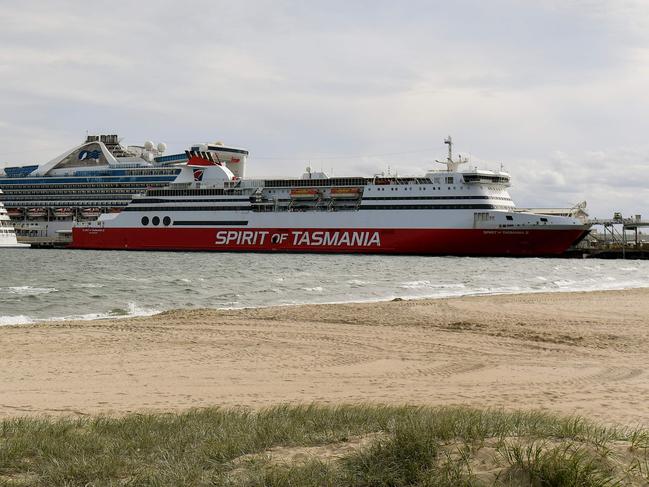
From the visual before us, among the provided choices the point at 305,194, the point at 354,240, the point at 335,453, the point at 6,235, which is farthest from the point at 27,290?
the point at 6,235

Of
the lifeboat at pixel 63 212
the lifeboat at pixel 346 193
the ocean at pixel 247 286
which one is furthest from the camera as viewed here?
the lifeboat at pixel 63 212

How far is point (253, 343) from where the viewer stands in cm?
1427

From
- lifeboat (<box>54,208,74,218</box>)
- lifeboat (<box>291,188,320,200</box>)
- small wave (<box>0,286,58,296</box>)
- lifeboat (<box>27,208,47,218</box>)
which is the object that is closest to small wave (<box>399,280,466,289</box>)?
small wave (<box>0,286,58,296</box>)

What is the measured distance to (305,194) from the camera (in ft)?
225

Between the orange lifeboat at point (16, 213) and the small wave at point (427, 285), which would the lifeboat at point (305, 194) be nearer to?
the small wave at point (427, 285)

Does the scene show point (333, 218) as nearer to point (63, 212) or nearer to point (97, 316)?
point (63, 212)

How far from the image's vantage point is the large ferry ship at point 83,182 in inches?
3430

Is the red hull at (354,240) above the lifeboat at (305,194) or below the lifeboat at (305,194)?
below

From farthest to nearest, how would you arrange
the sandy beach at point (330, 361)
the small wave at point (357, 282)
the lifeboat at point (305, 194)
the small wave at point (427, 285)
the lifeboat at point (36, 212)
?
1. the lifeboat at point (36, 212)
2. the lifeboat at point (305, 194)
3. the small wave at point (357, 282)
4. the small wave at point (427, 285)
5. the sandy beach at point (330, 361)

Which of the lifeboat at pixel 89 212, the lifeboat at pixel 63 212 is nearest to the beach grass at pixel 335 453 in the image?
the lifeboat at pixel 89 212

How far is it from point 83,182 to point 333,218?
39.8 m

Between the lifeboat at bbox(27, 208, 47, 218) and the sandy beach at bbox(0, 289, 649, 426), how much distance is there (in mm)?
79770

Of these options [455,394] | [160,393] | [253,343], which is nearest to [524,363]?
[455,394]

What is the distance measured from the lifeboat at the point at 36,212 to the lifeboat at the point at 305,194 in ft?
134
